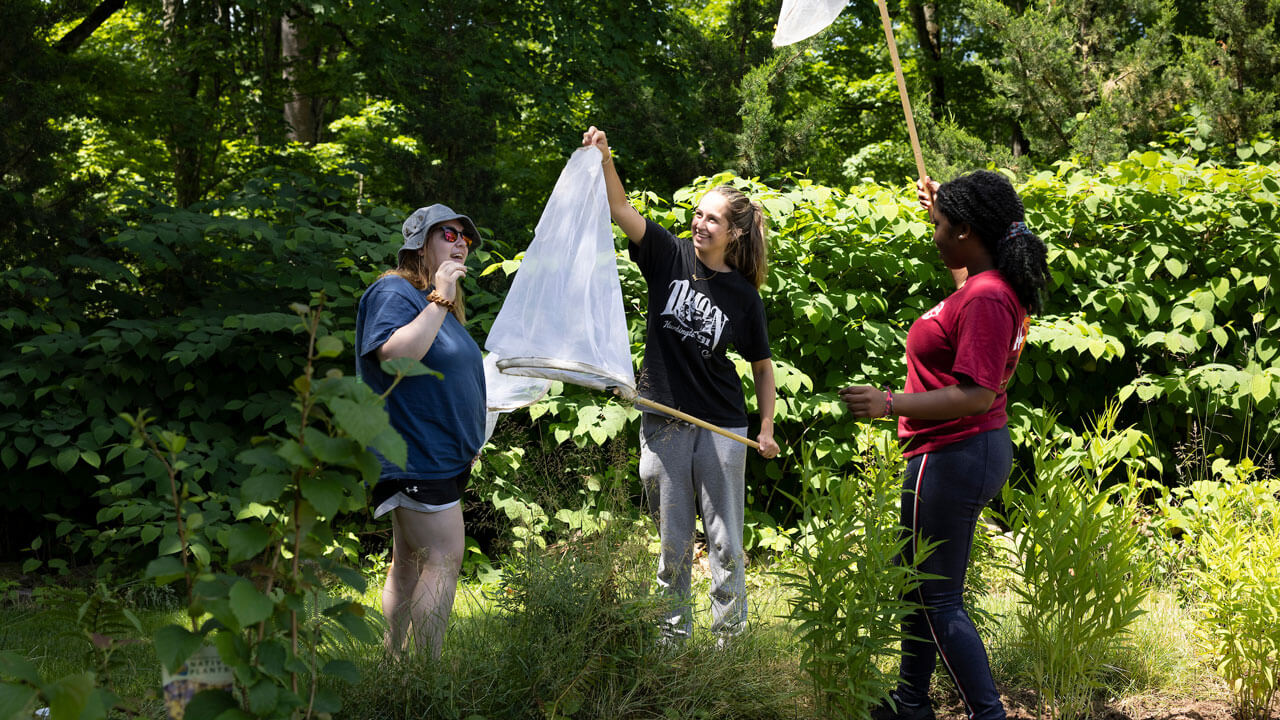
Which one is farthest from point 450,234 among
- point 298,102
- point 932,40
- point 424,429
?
point 932,40

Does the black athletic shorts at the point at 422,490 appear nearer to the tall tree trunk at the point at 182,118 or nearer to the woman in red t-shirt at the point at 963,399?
the woman in red t-shirt at the point at 963,399

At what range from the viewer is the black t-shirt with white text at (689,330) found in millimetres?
3453

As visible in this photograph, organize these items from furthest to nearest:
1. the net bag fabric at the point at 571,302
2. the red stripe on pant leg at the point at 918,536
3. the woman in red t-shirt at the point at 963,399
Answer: the net bag fabric at the point at 571,302, the red stripe on pant leg at the point at 918,536, the woman in red t-shirt at the point at 963,399

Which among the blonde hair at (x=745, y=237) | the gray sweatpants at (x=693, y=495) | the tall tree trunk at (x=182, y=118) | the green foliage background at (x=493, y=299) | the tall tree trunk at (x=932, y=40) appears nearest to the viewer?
the gray sweatpants at (x=693, y=495)

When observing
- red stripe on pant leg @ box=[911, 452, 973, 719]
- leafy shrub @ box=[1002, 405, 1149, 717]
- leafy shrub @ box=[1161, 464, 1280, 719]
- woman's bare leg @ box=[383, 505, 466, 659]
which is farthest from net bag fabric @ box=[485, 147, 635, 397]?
leafy shrub @ box=[1161, 464, 1280, 719]

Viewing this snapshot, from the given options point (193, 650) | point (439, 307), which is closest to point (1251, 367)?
point (439, 307)

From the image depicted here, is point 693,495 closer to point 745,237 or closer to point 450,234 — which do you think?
point 745,237

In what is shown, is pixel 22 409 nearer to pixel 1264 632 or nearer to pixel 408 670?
pixel 408 670

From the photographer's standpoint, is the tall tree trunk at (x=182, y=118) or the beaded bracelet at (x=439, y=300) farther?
the tall tree trunk at (x=182, y=118)

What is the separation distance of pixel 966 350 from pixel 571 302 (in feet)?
4.20

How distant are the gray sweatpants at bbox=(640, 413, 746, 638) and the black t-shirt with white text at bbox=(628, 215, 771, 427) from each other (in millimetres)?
97

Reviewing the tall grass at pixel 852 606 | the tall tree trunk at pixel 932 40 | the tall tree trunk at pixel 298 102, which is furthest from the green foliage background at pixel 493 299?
the tall tree trunk at pixel 932 40

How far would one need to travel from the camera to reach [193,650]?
5.41 feet

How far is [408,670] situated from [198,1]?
9.63 meters
